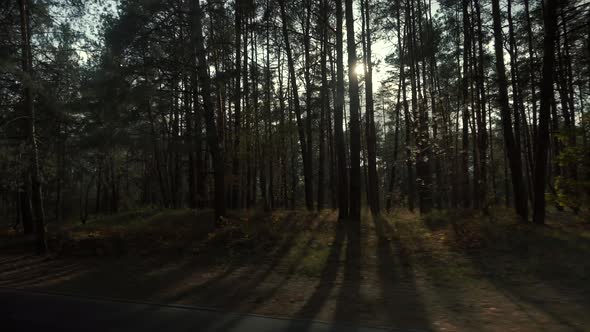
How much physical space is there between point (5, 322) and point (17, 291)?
3000mm

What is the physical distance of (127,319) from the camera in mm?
6473

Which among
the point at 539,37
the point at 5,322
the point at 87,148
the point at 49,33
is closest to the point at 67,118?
the point at 87,148

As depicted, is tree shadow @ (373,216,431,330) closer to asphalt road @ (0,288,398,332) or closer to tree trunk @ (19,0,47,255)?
asphalt road @ (0,288,398,332)

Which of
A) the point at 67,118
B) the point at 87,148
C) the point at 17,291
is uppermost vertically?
the point at 67,118

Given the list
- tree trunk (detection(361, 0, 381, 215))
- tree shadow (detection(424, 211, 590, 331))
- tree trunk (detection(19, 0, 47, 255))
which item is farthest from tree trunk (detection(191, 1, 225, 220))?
tree shadow (detection(424, 211, 590, 331))

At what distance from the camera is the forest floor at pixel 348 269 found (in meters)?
6.58

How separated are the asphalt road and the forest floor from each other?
1.55 feet

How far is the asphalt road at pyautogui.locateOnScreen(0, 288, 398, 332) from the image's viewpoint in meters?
5.95

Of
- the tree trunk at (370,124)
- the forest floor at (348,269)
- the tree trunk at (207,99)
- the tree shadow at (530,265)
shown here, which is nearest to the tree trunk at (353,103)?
the forest floor at (348,269)

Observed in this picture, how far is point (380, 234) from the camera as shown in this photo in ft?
42.8

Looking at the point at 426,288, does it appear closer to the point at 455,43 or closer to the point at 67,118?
the point at 67,118

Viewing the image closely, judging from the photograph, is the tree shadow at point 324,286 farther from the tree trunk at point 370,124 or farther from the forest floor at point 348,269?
the tree trunk at point 370,124

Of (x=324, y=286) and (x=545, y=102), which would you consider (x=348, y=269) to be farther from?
(x=545, y=102)

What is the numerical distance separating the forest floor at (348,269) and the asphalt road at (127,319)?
471 millimetres
